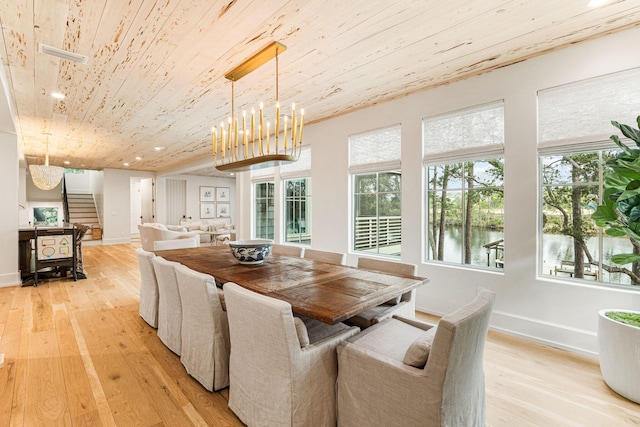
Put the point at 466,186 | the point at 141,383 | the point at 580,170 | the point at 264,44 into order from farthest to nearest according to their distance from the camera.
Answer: the point at 466,186 → the point at 580,170 → the point at 264,44 → the point at 141,383

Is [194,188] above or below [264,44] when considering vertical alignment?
below

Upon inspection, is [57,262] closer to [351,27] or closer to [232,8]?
[232,8]

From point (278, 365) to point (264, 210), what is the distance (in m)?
5.11

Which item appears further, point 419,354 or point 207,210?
point 207,210

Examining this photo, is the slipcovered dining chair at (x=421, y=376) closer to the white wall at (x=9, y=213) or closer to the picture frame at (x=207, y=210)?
the white wall at (x=9, y=213)

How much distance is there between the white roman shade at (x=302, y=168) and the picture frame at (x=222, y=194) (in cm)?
769

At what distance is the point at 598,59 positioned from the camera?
2.47 m

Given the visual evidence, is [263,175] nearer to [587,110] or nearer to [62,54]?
[62,54]

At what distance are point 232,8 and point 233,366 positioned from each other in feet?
7.80

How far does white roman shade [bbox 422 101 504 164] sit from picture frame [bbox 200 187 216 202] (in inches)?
405

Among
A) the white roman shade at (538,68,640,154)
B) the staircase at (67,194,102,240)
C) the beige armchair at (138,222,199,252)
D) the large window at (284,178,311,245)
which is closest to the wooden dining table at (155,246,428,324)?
the white roman shade at (538,68,640,154)

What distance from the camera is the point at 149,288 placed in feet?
10.3

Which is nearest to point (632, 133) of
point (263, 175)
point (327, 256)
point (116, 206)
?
point (327, 256)

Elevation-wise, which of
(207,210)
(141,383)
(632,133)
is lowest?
(141,383)
